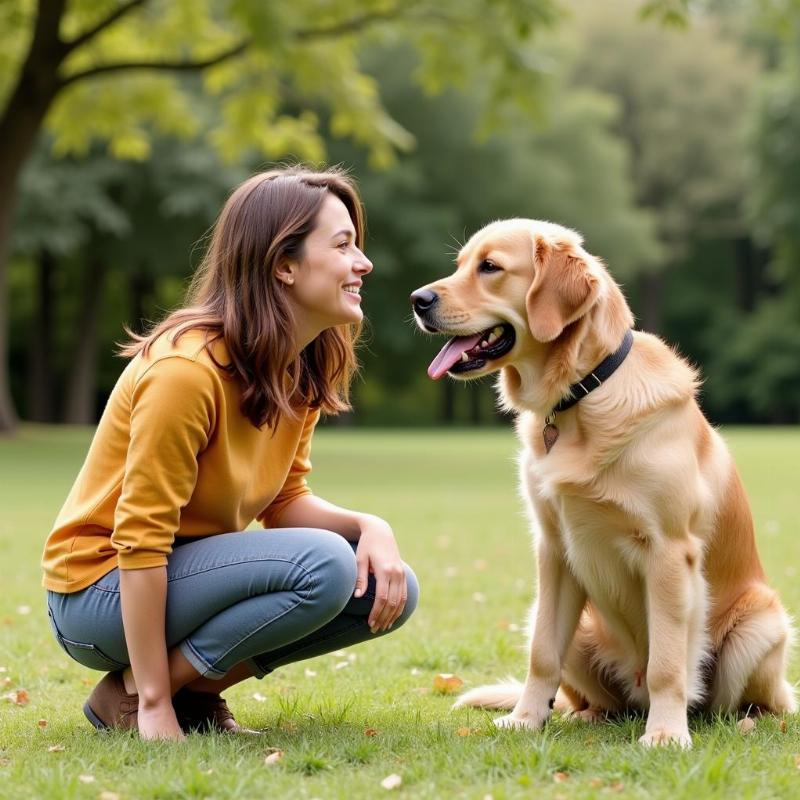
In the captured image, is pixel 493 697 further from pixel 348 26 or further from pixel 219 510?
pixel 348 26

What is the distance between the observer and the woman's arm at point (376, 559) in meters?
4.05

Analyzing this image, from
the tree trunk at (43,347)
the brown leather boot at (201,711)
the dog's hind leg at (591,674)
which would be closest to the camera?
the brown leather boot at (201,711)

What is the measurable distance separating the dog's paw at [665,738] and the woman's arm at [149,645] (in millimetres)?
1500

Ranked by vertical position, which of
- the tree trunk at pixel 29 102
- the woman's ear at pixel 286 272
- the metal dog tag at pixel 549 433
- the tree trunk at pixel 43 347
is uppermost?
the tree trunk at pixel 29 102

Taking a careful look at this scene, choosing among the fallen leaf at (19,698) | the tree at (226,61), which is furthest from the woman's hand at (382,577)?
the tree at (226,61)

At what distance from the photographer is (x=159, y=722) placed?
12.3 ft

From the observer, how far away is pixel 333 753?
3609mm

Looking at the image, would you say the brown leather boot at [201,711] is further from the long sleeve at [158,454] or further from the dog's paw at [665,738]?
the dog's paw at [665,738]

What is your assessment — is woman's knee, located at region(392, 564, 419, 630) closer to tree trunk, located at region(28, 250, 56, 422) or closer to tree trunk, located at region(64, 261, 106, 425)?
tree trunk, located at region(64, 261, 106, 425)

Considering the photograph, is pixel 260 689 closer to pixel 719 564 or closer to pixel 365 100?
pixel 719 564

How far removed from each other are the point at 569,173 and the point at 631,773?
114 feet

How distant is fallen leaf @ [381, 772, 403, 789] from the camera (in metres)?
3.25

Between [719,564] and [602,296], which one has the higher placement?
[602,296]

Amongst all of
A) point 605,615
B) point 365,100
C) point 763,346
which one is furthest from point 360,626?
point 763,346
